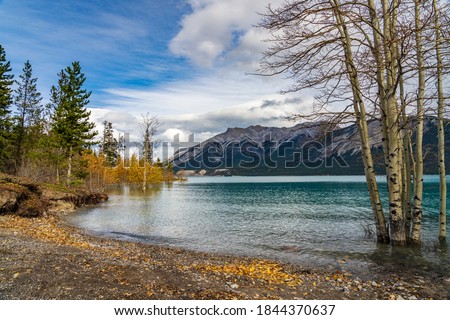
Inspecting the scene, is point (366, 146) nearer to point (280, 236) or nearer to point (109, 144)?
point (280, 236)

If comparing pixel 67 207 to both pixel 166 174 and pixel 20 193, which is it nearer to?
pixel 20 193

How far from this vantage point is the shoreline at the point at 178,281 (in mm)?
6578

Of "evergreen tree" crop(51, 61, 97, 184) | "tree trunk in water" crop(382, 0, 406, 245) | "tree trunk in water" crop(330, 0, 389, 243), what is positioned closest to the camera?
"tree trunk in water" crop(382, 0, 406, 245)

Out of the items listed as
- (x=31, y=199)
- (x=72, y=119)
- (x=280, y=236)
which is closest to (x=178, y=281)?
(x=280, y=236)

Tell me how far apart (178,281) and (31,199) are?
66.7ft

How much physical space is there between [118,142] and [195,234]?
103 metres

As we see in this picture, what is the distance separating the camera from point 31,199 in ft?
75.0

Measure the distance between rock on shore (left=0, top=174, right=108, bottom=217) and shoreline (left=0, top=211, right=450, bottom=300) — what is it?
12.1m

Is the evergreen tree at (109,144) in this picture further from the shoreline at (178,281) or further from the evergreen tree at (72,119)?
the shoreline at (178,281)

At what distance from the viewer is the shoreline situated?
259 inches

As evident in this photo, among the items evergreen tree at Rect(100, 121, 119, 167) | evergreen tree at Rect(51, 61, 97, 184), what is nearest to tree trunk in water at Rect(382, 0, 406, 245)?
evergreen tree at Rect(51, 61, 97, 184)

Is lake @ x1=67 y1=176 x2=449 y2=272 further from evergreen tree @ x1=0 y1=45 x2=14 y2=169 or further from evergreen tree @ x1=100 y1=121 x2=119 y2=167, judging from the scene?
evergreen tree @ x1=100 y1=121 x2=119 y2=167

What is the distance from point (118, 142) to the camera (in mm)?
112875
